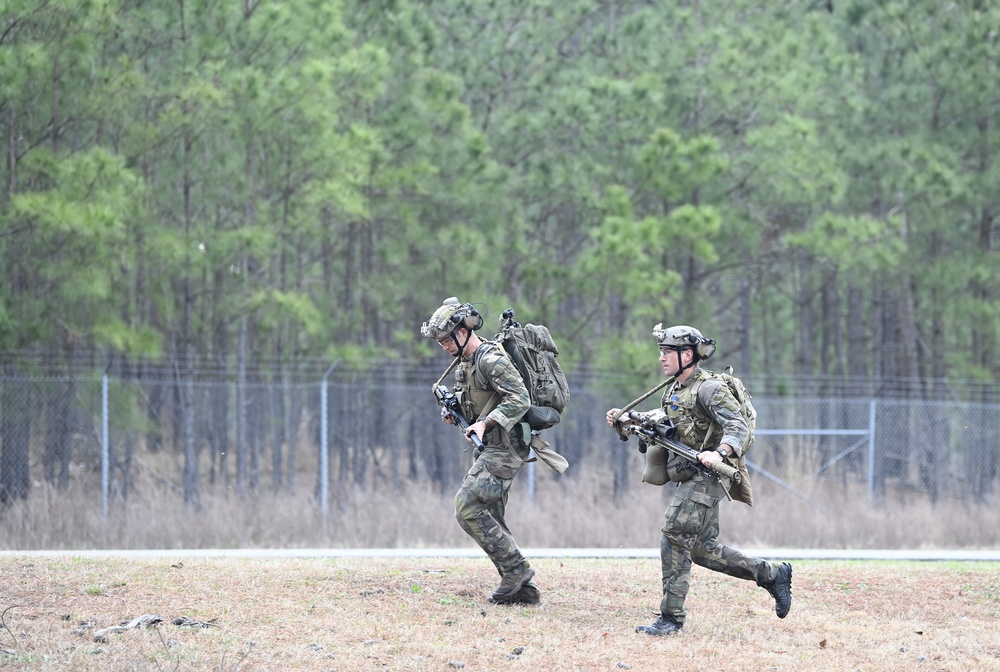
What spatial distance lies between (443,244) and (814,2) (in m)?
12.6

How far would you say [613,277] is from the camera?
20.4 metres

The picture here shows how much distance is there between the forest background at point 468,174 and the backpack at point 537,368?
7251 mm

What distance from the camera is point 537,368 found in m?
8.75

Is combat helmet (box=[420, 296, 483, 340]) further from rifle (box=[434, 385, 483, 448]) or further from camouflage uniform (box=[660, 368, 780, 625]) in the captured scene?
camouflage uniform (box=[660, 368, 780, 625])

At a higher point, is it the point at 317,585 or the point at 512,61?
the point at 512,61

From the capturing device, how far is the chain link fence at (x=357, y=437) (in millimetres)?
16781

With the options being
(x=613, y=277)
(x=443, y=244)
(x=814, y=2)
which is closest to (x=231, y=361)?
(x=443, y=244)

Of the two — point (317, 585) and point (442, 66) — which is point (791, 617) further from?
point (442, 66)

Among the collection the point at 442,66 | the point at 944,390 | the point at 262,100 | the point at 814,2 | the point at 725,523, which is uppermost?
the point at 814,2

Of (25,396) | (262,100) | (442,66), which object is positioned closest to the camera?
(25,396)

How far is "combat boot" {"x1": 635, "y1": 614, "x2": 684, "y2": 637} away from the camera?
816 centimetres

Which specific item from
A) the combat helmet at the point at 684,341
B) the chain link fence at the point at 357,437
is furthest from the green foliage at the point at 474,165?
the combat helmet at the point at 684,341

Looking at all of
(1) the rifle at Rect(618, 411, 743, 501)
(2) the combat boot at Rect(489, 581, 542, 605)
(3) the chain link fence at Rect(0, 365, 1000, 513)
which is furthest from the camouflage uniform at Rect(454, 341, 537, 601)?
(3) the chain link fence at Rect(0, 365, 1000, 513)

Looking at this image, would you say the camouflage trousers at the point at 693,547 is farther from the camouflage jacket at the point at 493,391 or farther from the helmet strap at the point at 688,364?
the camouflage jacket at the point at 493,391
